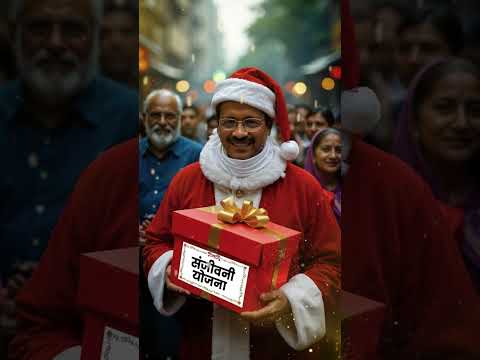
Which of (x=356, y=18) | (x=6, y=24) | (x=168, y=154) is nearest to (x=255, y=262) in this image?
(x=168, y=154)

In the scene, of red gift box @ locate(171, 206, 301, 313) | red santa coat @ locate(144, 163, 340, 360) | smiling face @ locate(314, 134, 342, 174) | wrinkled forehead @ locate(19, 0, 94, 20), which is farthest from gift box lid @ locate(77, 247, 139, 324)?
wrinkled forehead @ locate(19, 0, 94, 20)

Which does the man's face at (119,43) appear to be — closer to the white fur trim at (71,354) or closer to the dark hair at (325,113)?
the dark hair at (325,113)

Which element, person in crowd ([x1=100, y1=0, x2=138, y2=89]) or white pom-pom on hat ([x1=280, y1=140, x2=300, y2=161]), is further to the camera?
person in crowd ([x1=100, y1=0, x2=138, y2=89])

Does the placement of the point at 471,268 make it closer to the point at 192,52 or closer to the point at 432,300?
the point at 432,300

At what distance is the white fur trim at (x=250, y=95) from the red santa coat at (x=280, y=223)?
8.2 inches

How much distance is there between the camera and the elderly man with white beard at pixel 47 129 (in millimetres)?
1888

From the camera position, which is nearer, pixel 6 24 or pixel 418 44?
pixel 418 44

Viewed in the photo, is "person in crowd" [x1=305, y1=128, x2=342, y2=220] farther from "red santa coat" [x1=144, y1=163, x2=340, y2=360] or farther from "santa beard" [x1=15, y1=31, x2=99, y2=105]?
"santa beard" [x1=15, y1=31, x2=99, y2=105]

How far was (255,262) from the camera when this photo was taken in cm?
155

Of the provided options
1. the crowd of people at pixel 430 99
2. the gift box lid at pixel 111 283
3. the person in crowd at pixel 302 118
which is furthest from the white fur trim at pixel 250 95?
the gift box lid at pixel 111 283

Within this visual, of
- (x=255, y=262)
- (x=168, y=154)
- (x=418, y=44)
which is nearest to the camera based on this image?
(x=255, y=262)

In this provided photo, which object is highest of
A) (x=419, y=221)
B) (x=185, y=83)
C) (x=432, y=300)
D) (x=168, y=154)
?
(x=185, y=83)

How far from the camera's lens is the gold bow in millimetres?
1610

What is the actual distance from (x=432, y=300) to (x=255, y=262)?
0.64m
